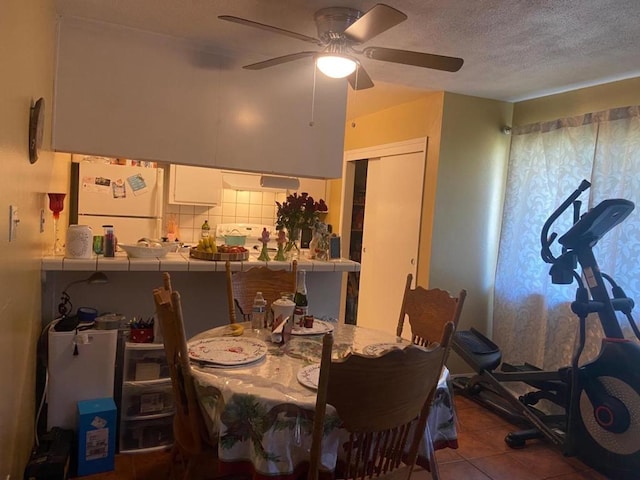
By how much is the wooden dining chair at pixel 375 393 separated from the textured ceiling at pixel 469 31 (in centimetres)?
165

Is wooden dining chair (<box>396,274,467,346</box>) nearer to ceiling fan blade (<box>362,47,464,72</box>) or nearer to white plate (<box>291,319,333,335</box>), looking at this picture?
white plate (<box>291,319,333,335</box>)

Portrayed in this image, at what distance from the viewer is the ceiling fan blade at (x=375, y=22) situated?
178cm

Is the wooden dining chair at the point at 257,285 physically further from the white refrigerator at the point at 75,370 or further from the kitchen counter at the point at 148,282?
the white refrigerator at the point at 75,370

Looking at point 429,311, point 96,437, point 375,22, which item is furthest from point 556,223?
point 96,437

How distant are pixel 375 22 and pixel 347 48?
56cm

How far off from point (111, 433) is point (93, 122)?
5.74 ft

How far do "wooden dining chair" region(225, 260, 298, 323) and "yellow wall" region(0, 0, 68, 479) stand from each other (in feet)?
3.21

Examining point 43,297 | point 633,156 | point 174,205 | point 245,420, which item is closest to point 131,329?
point 43,297

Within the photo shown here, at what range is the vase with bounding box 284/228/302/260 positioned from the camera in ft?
10.1

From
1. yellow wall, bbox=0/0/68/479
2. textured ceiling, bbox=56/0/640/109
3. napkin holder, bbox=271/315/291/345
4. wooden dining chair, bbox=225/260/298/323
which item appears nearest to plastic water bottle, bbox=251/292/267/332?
napkin holder, bbox=271/315/291/345

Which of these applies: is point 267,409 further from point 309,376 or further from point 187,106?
point 187,106

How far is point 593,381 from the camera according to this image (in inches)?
104

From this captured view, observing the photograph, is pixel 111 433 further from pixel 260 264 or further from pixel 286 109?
pixel 286 109

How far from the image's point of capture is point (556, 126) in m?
3.47
